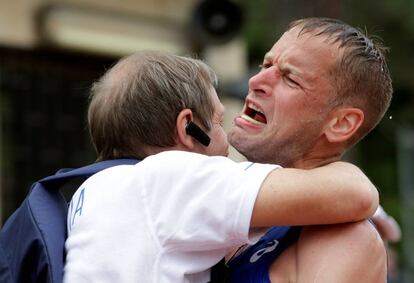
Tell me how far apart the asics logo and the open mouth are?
402mm

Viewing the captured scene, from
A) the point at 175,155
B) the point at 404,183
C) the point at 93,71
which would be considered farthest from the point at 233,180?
the point at 404,183

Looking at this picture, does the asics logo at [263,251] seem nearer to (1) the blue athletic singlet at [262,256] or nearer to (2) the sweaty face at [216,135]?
(1) the blue athletic singlet at [262,256]

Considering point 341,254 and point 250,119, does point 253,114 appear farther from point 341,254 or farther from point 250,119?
point 341,254

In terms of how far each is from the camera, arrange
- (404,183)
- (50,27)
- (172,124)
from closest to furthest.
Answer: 1. (172,124)
2. (50,27)
3. (404,183)

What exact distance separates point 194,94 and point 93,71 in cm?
904

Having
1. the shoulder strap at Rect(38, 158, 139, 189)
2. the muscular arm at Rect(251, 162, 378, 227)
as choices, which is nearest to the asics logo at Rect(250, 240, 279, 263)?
the muscular arm at Rect(251, 162, 378, 227)

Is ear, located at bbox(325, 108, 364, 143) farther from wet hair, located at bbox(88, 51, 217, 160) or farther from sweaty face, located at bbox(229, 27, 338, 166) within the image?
wet hair, located at bbox(88, 51, 217, 160)

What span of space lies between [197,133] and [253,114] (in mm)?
271

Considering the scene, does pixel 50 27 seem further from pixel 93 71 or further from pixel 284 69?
pixel 284 69

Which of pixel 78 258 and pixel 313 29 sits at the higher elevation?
pixel 313 29

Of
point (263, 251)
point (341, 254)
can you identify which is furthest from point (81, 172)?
point (341, 254)

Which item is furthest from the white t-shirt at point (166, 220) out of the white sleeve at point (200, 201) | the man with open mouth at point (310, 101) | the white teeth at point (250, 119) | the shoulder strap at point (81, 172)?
the white teeth at point (250, 119)

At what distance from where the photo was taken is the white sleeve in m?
3.07

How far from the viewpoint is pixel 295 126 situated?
349 cm
